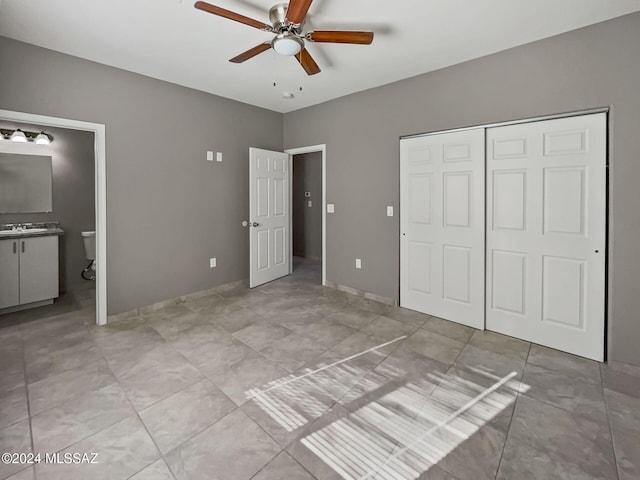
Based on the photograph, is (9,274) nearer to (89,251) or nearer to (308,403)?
(89,251)

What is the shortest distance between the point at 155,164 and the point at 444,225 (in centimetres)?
328

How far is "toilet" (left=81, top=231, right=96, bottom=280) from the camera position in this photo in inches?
177

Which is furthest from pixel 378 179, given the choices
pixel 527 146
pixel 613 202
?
pixel 613 202

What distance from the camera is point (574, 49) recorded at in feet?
8.14

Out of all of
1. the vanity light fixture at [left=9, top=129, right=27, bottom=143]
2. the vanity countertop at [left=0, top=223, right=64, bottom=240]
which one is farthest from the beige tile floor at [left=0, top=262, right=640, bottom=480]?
the vanity light fixture at [left=9, top=129, right=27, bottom=143]

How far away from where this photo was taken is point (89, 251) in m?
4.55

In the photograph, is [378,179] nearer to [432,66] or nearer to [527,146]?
[432,66]

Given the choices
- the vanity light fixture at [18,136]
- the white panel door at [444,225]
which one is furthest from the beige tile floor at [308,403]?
the vanity light fixture at [18,136]

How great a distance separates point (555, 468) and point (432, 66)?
10.9ft

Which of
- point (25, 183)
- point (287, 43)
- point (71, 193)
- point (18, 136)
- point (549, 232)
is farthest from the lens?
point (71, 193)

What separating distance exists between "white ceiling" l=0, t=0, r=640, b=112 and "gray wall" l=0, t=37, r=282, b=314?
0.74ft

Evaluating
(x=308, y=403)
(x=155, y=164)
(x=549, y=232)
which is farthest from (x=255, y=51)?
(x=549, y=232)

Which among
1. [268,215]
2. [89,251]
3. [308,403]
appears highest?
[268,215]

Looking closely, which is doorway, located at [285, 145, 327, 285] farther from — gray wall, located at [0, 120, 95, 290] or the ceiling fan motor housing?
the ceiling fan motor housing
